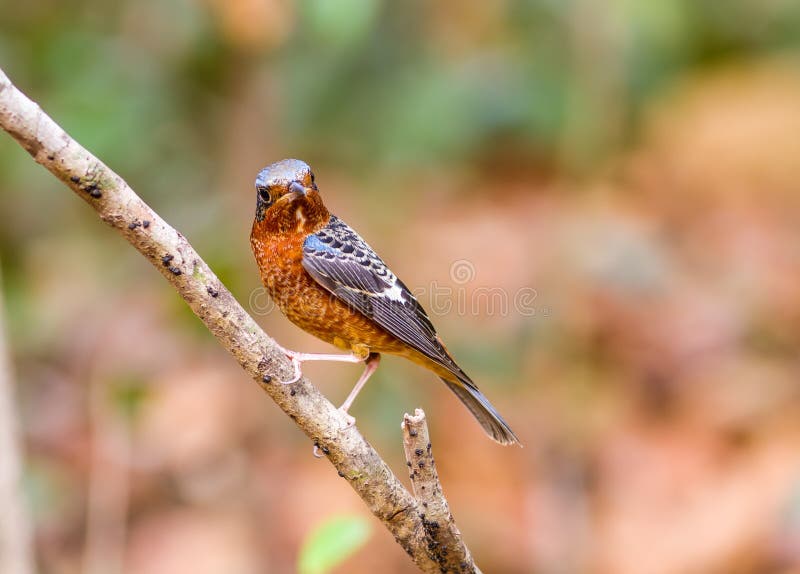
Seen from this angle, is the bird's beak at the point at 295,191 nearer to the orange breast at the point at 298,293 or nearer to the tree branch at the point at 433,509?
the orange breast at the point at 298,293

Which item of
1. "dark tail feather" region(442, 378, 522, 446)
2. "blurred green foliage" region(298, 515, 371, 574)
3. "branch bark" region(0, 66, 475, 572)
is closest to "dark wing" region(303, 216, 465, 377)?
"dark tail feather" region(442, 378, 522, 446)

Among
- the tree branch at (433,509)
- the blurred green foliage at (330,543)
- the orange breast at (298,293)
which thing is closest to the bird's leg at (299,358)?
the orange breast at (298,293)

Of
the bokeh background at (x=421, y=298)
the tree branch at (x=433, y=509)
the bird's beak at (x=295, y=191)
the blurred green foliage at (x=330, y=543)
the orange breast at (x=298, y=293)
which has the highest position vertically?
the bokeh background at (x=421, y=298)

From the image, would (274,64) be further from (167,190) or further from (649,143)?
(649,143)

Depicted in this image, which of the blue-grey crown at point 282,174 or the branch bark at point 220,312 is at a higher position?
the blue-grey crown at point 282,174

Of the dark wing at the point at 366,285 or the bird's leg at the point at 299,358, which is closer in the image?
the bird's leg at the point at 299,358

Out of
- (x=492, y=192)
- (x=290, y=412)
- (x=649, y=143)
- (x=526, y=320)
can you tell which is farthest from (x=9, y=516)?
(x=649, y=143)

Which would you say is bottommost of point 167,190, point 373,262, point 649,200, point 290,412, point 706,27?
point 290,412

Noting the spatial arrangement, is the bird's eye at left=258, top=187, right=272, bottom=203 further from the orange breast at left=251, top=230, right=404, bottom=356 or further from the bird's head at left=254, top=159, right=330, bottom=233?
the orange breast at left=251, top=230, right=404, bottom=356
